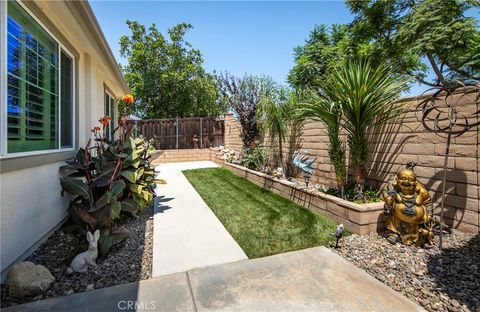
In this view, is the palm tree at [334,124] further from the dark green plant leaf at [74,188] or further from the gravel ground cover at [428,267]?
the dark green plant leaf at [74,188]

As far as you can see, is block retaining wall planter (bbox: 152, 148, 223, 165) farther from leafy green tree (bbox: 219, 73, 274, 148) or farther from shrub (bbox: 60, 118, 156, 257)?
shrub (bbox: 60, 118, 156, 257)

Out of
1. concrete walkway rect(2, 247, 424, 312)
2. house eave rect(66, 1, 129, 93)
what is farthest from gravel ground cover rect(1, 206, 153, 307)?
house eave rect(66, 1, 129, 93)

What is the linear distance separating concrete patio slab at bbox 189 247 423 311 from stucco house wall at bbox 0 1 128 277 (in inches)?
70.5

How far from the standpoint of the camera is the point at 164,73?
18.4 m

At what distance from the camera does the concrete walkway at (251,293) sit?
1.96m

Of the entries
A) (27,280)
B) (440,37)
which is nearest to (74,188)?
(27,280)

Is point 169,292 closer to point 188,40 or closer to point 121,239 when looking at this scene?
point 121,239

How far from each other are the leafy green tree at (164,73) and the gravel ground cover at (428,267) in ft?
52.6

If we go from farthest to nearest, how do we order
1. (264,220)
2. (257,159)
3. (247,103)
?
(247,103) → (257,159) → (264,220)

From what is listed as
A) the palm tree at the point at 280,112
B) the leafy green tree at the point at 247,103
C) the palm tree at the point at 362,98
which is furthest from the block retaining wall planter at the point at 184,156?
the palm tree at the point at 362,98

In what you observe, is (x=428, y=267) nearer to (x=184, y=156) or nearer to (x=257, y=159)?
(x=257, y=159)

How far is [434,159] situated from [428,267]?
149 cm

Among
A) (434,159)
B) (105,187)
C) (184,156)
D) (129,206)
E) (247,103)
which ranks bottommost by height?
(129,206)

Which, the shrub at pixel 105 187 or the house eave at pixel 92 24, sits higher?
the house eave at pixel 92 24
